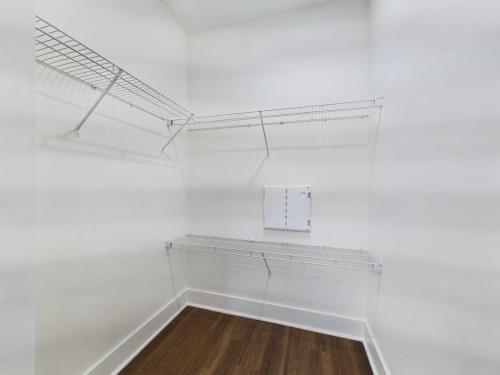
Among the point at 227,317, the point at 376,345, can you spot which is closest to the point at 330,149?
the point at 376,345

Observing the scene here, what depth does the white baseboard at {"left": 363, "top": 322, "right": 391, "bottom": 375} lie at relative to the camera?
1.12 metres

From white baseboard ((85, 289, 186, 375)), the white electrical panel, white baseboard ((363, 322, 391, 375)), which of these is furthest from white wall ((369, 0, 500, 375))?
white baseboard ((85, 289, 186, 375))

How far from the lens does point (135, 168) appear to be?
52.5 inches

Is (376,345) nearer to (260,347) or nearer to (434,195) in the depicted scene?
(260,347)

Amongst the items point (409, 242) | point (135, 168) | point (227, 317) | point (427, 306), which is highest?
point (135, 168)

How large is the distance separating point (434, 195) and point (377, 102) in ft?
2.47

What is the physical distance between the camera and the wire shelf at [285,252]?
1.41 metres

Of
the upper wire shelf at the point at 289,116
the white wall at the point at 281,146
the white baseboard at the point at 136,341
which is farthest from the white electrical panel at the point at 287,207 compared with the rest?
the white baseboard at the point at 136,341

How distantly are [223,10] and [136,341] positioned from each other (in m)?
2.38

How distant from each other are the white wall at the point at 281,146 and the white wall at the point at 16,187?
1251 mm

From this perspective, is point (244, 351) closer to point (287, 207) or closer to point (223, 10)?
point (287, 207)

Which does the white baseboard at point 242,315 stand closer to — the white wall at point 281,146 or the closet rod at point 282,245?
the white wall at point 281,146

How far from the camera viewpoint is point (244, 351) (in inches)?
53.9

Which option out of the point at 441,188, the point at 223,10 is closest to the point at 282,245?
the point at 441,188
